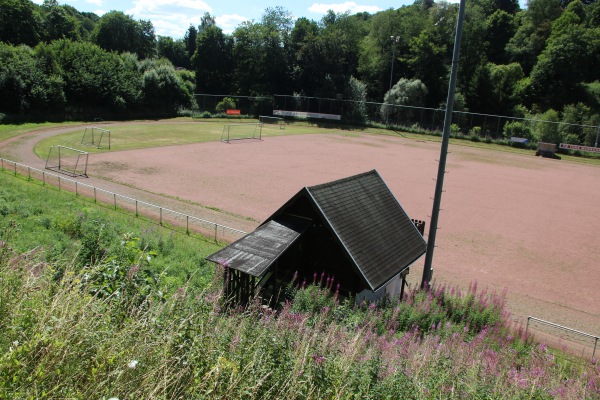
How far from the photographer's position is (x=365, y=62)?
273 feet

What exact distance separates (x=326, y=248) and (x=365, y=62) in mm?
75479

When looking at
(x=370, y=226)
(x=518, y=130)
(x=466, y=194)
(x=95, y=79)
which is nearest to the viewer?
(x=370, y=226)

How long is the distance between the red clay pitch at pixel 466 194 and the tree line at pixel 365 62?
22.4 meters

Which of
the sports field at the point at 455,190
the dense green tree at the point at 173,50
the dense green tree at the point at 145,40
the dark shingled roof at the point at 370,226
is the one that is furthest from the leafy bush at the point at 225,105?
the dense green tree at the point at 173,50

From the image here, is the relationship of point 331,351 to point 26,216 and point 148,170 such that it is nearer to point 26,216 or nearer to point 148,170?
point 26,216

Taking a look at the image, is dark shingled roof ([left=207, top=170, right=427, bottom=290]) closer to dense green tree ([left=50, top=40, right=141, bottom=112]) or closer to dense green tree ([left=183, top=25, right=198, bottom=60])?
dense green tree ([left=50, top=40, right=141, bottom=112])

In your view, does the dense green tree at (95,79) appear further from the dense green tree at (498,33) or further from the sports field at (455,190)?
the dense green tree at (498,33)

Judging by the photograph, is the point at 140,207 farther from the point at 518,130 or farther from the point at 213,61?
the point at 213,61

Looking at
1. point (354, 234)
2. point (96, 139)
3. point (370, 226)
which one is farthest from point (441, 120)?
point (354, 234)

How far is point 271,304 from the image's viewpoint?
1164 cm

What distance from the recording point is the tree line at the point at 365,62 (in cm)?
6288

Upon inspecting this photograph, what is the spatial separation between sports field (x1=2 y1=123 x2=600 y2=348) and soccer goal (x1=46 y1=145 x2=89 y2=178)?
1093 mm

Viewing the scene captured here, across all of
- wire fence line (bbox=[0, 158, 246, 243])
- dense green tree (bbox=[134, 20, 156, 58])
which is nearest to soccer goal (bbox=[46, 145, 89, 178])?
wire fence line (bbox=[0, 158, 246, 243])

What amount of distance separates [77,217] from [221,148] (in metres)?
30.2
